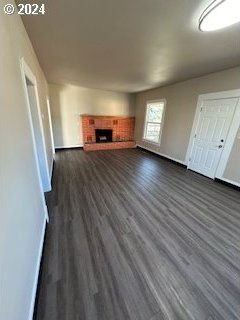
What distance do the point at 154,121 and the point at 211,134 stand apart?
8.16 ft

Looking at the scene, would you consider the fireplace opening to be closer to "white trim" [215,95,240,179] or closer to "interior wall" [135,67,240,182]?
"interior wall" [135,67,240,182]

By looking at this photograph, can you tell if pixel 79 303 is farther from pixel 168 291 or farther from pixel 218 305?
pixel 218 305

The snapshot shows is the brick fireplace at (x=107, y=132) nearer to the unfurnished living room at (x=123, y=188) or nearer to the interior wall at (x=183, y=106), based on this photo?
the interior wall at (x=183, y=106)

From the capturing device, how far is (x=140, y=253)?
5.40ft

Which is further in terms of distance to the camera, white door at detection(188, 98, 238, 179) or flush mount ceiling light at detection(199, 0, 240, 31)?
white door at detection(188, 98, 238, 179)

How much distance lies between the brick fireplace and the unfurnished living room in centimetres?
217

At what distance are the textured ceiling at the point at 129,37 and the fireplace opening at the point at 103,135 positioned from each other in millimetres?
3266

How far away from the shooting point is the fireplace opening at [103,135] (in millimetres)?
6368

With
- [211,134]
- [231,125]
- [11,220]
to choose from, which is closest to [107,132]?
[211,134]

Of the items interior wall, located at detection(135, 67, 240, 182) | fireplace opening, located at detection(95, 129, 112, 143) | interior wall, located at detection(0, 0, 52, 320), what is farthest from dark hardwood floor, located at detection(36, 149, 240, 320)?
fireplace opening, located at detection(95, 129, 112, 143)

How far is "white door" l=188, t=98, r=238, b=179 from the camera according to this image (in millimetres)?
3268

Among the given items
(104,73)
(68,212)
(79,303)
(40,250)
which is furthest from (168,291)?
(104,73)

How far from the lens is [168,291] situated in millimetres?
1295

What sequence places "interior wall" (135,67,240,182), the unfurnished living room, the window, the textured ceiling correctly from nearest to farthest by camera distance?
1. the unfurnished living room
2. the textured ceiling
3. "interior wall" (135,67,240,182)
4. the window
